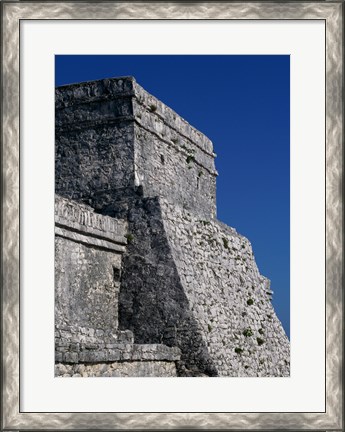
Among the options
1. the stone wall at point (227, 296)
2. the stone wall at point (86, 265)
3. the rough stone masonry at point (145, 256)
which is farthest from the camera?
the stone wall at point (227, 296)

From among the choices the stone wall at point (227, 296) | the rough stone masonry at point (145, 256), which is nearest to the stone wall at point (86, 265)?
the rough stone masonry at point (145, 256)

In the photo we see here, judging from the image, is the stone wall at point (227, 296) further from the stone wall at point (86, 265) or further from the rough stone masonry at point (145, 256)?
the stone wall at point (86, 265)

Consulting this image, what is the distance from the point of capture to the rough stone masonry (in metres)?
13.0

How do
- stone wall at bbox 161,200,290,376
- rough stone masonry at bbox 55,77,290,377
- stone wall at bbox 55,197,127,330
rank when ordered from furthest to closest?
stone wall at bbox 161,200,290,376 < rough stone masonry at bbox 55,77,290,377 < stone wall at bbox 55,197,127,330

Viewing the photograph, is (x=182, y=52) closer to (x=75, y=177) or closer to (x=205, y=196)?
(x=75, y=177)

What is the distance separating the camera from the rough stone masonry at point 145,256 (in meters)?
13.0

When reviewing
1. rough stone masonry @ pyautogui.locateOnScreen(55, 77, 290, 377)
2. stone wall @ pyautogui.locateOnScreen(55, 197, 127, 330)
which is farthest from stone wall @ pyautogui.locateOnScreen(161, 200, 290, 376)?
stone wall @ pyautogui.locateOnScreen(55, 197, 127, 330)

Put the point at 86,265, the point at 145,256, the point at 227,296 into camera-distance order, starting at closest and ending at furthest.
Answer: the point at 86,265
the point at 145,256
the point at 227,296

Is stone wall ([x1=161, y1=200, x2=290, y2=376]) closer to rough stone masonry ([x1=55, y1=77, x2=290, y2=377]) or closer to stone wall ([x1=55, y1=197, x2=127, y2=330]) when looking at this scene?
rough stone masonry ([x1=55, y1=77, x2=290, y2=377])

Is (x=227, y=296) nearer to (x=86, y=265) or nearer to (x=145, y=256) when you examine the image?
(x=145, y=256)

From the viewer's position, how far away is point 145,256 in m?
14.2

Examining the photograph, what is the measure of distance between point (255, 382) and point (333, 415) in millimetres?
902

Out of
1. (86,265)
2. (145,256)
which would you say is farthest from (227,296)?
(86,265)

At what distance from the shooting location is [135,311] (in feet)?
45.7
